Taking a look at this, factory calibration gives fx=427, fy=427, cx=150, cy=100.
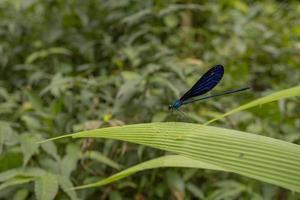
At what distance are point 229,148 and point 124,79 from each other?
127cm

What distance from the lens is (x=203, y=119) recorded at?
1.87 m

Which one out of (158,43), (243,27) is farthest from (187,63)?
(243,27)

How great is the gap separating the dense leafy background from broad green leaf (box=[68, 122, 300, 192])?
0.50 meters

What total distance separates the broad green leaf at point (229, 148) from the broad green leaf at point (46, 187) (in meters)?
0.44

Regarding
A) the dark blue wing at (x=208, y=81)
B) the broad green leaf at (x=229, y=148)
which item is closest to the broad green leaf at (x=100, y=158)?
the dark blue wing at (x=208, y=81)

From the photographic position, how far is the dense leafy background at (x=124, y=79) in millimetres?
1571

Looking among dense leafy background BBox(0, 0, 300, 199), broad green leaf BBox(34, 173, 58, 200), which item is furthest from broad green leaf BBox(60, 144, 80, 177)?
broad green leaf BBox(34, 173, 58, 200)

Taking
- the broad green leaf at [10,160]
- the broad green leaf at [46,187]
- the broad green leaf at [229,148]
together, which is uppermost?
the broad green leaf at [229,148]

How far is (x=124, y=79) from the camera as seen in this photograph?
2041 millimetres

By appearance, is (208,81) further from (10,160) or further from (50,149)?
(10,160)

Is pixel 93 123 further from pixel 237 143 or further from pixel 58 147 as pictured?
pixel 237 143

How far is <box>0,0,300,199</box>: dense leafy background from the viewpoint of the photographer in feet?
5.16

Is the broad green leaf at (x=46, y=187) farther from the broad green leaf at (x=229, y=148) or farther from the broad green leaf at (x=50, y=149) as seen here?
the broad green leaf at (x=229, y=148)

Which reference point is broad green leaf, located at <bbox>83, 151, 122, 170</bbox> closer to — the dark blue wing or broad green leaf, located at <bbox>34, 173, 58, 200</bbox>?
broad green leaf, located at <bbox>34, 173, 58, 200</bbox>
